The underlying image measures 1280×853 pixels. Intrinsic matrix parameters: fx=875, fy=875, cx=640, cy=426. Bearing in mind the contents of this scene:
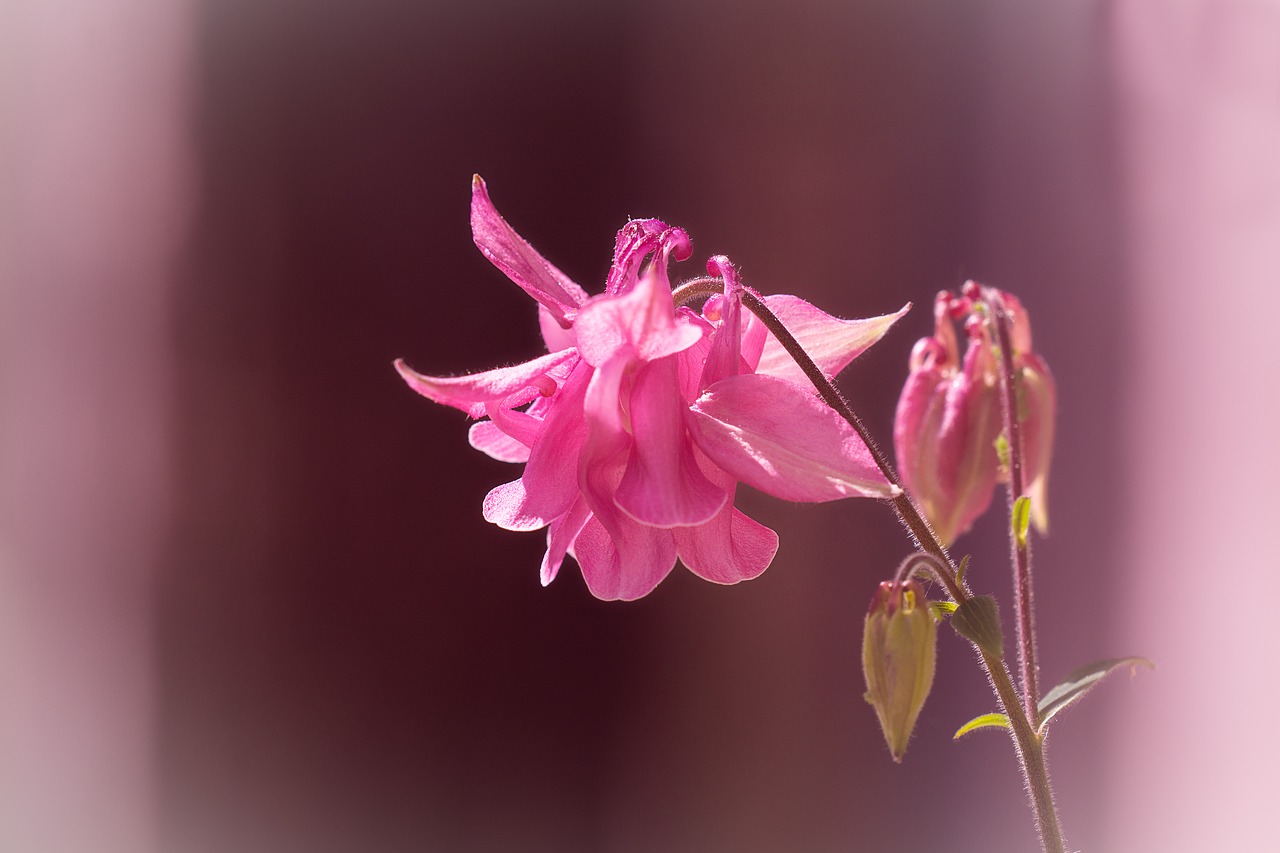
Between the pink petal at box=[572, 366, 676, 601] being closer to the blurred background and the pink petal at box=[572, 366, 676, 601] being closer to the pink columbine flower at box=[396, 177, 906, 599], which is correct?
the pink columbine flower at box=[396, 177, 906, 599]

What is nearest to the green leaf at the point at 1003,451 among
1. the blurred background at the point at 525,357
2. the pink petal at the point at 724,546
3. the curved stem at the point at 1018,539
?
the curved stem at the point at 1018,539

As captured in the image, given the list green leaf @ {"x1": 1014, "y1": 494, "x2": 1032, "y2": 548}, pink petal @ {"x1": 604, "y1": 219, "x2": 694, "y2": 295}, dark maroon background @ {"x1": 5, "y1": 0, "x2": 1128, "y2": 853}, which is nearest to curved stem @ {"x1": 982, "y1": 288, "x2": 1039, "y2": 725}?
green leaf @ {"x1": 1014, "y1": 494, "x2": 1032, "y2": 548}

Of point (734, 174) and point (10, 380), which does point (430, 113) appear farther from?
point (10, 380)

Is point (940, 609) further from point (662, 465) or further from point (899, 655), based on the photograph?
point (662, 465)

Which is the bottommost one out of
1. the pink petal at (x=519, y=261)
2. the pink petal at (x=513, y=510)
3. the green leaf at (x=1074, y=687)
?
the green leaf at (x=1074, y=687)

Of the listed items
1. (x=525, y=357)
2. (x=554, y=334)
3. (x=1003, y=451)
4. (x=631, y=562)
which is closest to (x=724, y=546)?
(x=631, y=562)

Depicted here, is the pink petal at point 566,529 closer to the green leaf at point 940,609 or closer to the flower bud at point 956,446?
the green leaf at point 940,609

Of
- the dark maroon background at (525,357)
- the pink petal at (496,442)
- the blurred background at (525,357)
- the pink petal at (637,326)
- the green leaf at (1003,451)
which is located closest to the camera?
the pink petal at (637,326)
